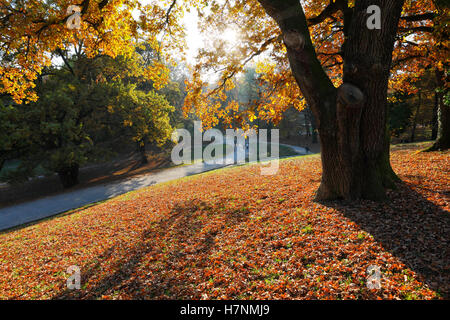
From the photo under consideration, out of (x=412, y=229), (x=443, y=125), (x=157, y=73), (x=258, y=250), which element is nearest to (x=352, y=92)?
(x=412, y=229)

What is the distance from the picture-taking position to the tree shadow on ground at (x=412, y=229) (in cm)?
312

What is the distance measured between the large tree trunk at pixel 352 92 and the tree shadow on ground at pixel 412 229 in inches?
17.1

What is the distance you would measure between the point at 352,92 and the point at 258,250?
3.55 meters

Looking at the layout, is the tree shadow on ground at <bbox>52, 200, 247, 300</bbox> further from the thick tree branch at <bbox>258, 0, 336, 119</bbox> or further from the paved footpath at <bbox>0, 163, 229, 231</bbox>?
the paved footpath at <bbox>0, 163, 229, 231</bbox>

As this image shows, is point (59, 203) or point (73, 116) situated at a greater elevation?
point (73, 116)

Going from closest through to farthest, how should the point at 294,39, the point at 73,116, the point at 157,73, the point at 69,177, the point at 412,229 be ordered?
the point at 412,229, the point at 294,39, the point at 157,73, the point at 73,116, the point at 69,177

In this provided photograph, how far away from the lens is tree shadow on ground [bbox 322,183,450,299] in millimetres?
3121

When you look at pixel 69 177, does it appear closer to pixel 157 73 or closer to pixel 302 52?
pixel 157 73

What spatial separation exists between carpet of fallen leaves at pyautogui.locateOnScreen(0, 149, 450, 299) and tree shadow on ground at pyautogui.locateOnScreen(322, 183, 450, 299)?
2cm

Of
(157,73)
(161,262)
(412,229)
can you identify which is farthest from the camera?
(157,73)

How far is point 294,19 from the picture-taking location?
4.29 m

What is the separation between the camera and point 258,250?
4.34 meters

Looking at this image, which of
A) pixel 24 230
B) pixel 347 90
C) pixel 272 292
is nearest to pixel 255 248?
pixel 272 292

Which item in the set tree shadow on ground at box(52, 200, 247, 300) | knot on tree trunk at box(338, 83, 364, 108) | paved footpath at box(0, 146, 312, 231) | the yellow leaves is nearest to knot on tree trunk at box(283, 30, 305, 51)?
knot on tree trunk at box(338, 83, 364, 108)
